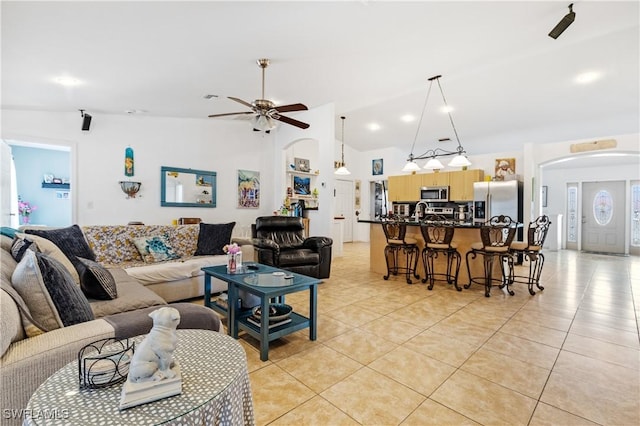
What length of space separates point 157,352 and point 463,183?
7676mm

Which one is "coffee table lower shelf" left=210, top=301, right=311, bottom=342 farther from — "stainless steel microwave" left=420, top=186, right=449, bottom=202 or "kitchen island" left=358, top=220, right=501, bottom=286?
"stainless steel microwave" left=420, top=186, right=449, bottom=202

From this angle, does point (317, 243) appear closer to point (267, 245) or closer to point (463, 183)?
point (267, 245)

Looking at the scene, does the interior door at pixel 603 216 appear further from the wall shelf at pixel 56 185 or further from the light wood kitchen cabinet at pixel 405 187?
the wall shelf at pixel 56 185

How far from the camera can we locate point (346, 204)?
9.63 metres

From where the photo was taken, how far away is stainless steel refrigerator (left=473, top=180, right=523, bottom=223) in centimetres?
646

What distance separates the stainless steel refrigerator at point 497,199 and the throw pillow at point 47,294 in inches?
277

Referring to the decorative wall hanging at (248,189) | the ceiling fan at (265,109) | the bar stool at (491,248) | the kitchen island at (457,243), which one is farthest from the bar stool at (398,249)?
the decorative wall hanging at (248,189)

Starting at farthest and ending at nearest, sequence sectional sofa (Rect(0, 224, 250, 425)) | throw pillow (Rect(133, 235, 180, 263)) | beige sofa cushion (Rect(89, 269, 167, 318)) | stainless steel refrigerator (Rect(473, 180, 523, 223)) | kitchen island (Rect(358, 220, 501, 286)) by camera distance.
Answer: stainless steel refrigerator (Rect(473, 180, 523, 223)), kitchen island (Rect(358, 220, 501, 286)), throw pillow (Rect(133, 235, 180, 263)), beige sofa cushion (Rect(89, 269, 167, 318)), sectional sofa (Rect(0, 224, 250, 425))

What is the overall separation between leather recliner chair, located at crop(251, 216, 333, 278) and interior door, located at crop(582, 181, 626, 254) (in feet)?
27.3

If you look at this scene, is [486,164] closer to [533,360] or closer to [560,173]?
[560,173]

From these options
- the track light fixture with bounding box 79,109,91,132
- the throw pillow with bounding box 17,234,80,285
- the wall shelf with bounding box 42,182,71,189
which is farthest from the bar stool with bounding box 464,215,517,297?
the wall shelf with bounding box 42,182,71,189

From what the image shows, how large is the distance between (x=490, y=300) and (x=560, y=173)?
746cm

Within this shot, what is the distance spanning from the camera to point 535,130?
6.53 metres

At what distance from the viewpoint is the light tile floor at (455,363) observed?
5.51 ft
